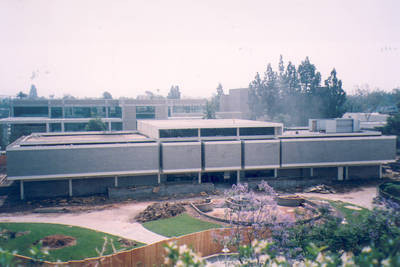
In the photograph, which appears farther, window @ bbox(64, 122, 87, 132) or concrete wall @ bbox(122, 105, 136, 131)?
concrete wall @ bbox(122, 105, 136, 131)

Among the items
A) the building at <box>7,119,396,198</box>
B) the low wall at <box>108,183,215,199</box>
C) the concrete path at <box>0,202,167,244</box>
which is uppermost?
the building at <box>7,119,396,198</box>

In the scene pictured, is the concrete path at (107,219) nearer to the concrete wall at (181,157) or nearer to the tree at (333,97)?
the concrete wall at (181,157)

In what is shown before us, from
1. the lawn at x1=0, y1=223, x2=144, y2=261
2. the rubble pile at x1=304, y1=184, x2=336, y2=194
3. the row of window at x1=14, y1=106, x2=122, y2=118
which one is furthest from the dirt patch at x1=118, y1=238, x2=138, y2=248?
the row of window at x1=14, y1=106, x2=122, y2=118

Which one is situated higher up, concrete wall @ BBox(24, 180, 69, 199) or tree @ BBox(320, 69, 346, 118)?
tree @ BBox(320, 69, 346, 118)

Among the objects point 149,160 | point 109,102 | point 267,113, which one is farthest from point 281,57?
point 149,160

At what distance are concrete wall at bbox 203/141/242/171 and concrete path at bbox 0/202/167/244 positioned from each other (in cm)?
829

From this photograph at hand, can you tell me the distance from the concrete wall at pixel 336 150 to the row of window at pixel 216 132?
299cm

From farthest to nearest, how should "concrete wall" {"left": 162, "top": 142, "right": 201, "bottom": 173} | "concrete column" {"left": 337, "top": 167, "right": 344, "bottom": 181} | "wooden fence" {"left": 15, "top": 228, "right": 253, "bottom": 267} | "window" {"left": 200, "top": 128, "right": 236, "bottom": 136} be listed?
"concrete column" {"left": 337, "top": 167, "right": 344, "bottom": 181} → "window" {"left": 200, "top": 128, "right": 236, "bottom": 136} → "concrete wall" {"left": 162, "top": 142, "right": 201, "bottom": 173} → "wooden fence" {"left": 15, "top": 228, "right": 253, "bottom": 267}

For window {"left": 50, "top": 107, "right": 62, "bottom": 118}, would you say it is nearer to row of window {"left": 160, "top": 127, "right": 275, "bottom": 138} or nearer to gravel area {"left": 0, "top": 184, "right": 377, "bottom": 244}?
row of window {"left": 160, "top": 127, "right": 275, "bottom": 138}

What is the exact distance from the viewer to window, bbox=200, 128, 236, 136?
38.0 m

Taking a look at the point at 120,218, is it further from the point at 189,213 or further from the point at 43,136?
the point at 43,136

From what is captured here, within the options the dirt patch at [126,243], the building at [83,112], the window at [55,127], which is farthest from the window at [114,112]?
the dirt patch at [126,243]

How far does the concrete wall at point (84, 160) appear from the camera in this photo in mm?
30844

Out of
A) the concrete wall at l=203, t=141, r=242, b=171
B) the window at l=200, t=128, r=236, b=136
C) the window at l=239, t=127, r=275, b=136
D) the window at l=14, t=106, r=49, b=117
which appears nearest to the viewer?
the concrete wall at l=203, t=141, r=242, b=171
